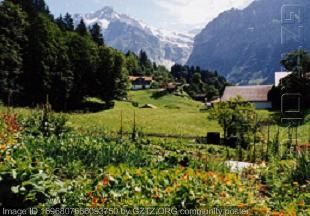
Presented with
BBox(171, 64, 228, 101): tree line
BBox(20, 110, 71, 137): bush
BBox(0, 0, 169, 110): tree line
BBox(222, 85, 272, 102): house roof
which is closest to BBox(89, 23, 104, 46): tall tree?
BBox(0, 0, 169, 110): tree line

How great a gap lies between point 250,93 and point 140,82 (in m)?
42.3

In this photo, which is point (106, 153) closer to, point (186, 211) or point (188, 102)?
point (186, 211)

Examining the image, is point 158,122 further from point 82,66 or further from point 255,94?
point 255,94

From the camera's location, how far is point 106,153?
920 centimetres

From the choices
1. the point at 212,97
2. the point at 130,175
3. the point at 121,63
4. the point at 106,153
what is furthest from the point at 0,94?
the point at 212,97

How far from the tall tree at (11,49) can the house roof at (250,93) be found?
26161 mm

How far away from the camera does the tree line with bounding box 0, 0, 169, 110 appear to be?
4459cm

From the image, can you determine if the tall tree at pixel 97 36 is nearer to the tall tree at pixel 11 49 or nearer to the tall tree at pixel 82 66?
the tall tree at pixel 82 66

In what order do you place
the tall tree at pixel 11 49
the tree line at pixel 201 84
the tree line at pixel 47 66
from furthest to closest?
the tree line at pixel 201 84 < the tree line at pixel 47 66 < the tall tree at pixel 11 49

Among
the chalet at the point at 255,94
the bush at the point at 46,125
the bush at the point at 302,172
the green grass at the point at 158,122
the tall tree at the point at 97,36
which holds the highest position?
the tall tree at the point at 97,36

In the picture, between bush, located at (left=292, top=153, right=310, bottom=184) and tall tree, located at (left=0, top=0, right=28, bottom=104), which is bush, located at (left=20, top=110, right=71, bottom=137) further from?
tall tree, located at (left=0, top=0, right=28, bottom=104)

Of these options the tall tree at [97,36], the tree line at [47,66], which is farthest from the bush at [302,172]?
the tall tree at [97,36]

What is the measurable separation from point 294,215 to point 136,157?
475 centimetres

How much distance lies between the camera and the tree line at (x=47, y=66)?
1756 inches
